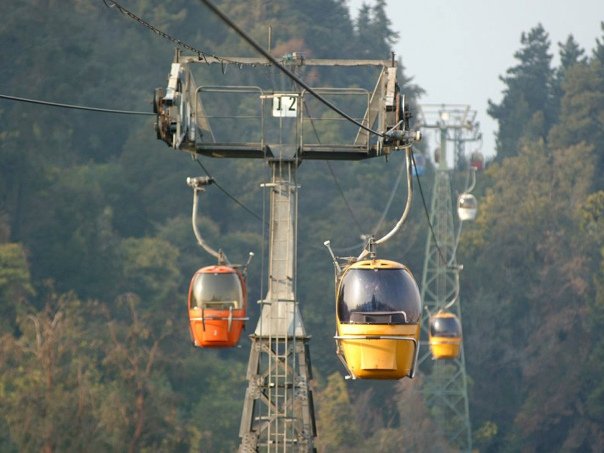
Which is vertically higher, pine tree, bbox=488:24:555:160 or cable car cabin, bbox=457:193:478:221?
pine tree, bbox=488:24:555:160

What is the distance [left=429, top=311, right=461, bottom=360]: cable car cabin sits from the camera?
49.7 meters

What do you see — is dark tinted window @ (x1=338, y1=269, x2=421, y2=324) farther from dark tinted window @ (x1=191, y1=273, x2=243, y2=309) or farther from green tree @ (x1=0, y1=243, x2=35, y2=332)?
green tree @ (x1=0, y1=243, x2=35, y2=332)

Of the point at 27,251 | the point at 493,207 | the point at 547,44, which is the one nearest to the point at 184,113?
Answer: the point at 27,251

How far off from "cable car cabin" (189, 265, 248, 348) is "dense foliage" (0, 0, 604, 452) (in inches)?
954

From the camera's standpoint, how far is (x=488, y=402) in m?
93.1

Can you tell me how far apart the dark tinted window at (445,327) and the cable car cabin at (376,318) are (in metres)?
26.5

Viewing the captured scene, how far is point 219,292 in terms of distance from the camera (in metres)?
30.1

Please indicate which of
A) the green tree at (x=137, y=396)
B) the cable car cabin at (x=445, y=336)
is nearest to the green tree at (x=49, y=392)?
the green tree at (x=137, y=396)

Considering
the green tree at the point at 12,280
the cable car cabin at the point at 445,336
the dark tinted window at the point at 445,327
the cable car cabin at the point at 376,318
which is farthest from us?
the green tree at the point at 12,280

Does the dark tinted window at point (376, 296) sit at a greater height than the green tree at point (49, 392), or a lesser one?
greater

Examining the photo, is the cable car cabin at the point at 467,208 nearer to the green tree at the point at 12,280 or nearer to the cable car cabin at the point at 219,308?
the green tree at the point at 12,280

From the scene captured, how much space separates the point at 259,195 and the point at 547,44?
3625 centimetres

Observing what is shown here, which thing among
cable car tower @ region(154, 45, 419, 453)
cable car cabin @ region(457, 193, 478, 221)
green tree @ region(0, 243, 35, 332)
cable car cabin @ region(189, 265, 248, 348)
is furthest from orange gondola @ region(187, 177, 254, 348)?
green tree @ region(0, 243, 35, 332)

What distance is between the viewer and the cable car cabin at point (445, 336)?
163 ft
